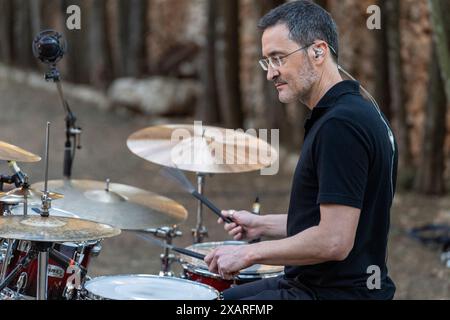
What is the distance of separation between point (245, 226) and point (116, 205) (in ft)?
3.05

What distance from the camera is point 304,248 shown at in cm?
357

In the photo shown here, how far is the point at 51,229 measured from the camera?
384 centimetres

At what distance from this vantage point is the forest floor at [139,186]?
8.09 m

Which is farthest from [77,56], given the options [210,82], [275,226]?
[275,226]

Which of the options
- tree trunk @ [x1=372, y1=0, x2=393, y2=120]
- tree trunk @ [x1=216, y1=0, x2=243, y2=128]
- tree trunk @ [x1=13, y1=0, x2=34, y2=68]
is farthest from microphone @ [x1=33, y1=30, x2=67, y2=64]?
tree trunk @ [x1=13, y1=0, x2=34, y2=68]

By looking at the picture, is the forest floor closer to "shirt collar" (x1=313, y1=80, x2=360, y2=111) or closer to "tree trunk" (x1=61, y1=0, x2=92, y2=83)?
"tree trunk" (x1=61, y1=0, x2=92, y2=83)

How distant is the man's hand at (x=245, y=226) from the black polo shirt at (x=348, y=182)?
59cm

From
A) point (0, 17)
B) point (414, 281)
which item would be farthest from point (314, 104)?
point (0, 17)

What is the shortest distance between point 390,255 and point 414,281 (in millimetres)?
810

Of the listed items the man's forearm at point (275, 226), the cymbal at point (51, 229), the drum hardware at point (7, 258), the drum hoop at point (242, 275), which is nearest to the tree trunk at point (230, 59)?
the drum hoop at point (242, 275)

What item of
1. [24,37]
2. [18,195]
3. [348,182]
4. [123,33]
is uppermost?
[24,37]

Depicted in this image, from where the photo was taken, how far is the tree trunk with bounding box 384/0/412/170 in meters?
10.8

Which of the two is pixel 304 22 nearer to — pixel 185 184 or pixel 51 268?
pixel 185 184

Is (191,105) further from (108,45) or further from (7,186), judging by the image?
(7,186)
